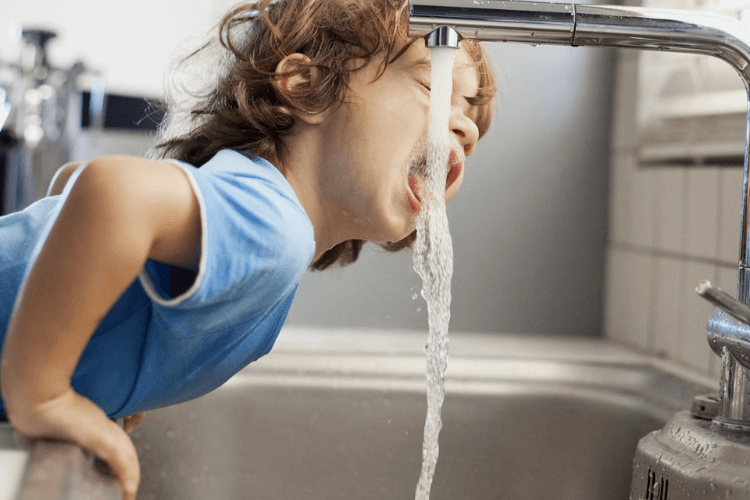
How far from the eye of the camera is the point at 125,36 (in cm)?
135

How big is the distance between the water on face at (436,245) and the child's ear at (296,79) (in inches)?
3.9

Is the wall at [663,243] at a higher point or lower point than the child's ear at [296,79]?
lower

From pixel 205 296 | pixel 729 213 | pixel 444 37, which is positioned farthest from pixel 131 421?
pixel 729 213

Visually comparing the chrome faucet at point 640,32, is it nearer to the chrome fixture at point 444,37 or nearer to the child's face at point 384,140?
the chrome fixture at point 444,37

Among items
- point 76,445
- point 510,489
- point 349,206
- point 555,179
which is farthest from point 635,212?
point 76,445

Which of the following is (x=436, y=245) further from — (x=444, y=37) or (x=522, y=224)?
(x=522, y=224)

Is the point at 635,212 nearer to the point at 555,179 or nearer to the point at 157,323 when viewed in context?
the point at 555,179

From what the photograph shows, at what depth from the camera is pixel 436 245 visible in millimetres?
633

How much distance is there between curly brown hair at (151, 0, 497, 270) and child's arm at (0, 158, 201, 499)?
0.21m

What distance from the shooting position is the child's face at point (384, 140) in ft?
1.98

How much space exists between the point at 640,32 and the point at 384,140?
0.64 feet

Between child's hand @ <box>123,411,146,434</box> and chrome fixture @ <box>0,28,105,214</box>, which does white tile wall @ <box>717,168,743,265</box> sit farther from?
chrome fixture @ <box>0,28,105,214</box>

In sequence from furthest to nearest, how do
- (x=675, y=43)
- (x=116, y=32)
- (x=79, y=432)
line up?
(x=116, y=32), (x=675, y=43), (x=79, y=432)

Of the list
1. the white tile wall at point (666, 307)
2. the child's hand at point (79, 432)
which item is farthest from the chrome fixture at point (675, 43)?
the white tile wall at point (666, 307)
